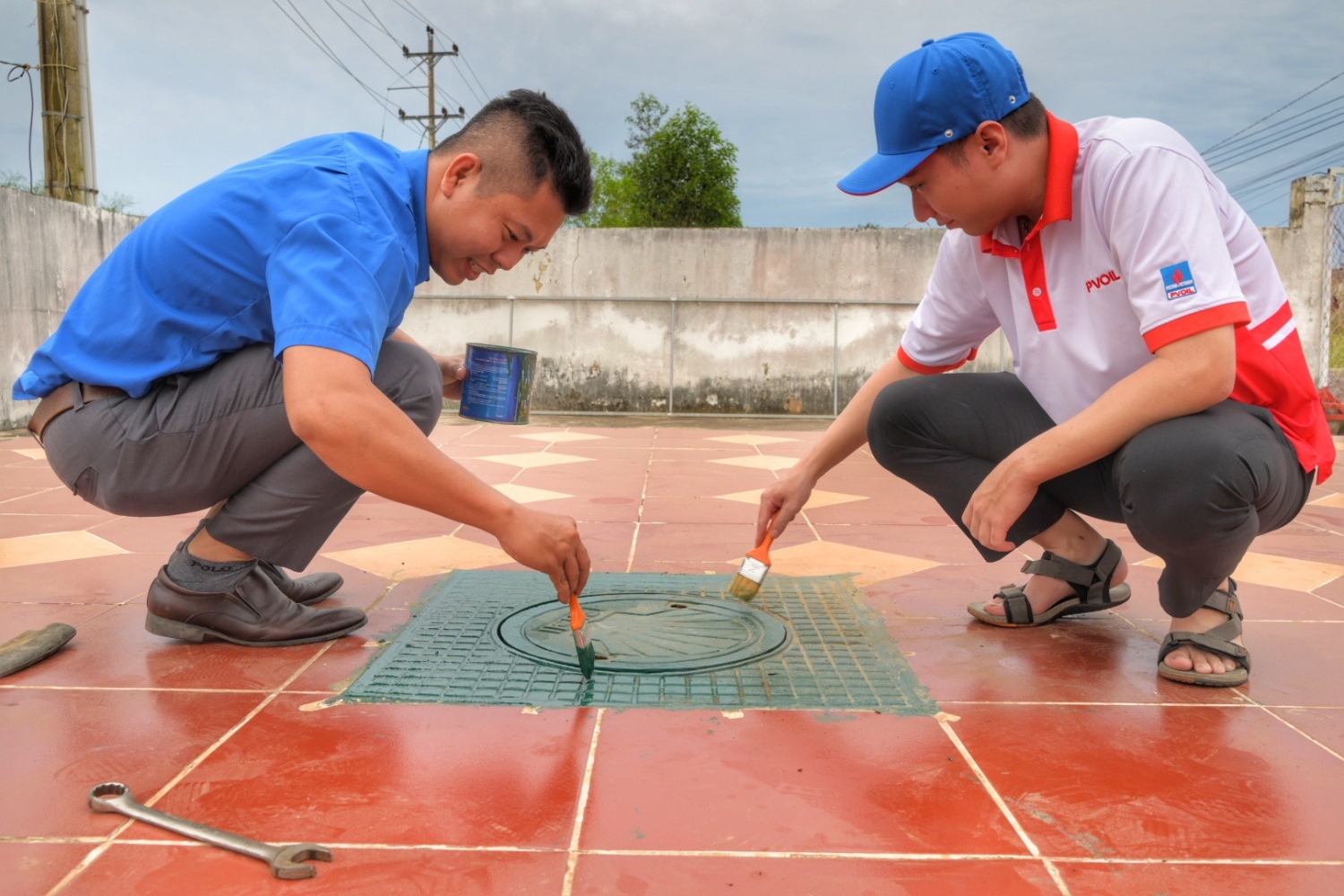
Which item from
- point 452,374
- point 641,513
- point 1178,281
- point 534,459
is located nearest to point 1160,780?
point 1178,281

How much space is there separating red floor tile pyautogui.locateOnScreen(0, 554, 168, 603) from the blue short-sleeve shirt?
0.57 m

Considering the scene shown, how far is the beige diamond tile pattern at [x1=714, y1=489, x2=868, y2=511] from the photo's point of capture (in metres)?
3.46

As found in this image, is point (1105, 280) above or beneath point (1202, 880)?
above

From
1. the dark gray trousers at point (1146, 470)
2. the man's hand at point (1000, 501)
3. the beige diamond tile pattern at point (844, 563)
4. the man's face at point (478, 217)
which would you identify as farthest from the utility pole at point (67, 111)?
the man's hand at point (1000, 501)

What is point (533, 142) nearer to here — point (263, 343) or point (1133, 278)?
point (263, 343)

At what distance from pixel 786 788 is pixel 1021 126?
3.57ft

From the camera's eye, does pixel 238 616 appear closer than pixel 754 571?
Yes

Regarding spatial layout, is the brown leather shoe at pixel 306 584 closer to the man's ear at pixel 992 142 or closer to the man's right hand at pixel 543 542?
the man's right hand at pixel 543 542

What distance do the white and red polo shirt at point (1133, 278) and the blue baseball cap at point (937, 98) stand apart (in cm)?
14

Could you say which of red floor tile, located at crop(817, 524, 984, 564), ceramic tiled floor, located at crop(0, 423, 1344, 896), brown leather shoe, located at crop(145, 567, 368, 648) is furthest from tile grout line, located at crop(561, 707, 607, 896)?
red floor tile, located at crop(817, 524, 984, 564)

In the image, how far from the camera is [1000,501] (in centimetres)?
159

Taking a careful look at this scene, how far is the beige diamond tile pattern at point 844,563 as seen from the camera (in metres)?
2.41

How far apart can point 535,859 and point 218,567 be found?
101cm

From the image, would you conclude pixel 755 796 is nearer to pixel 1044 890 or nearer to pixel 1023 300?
pixel 1044 890
